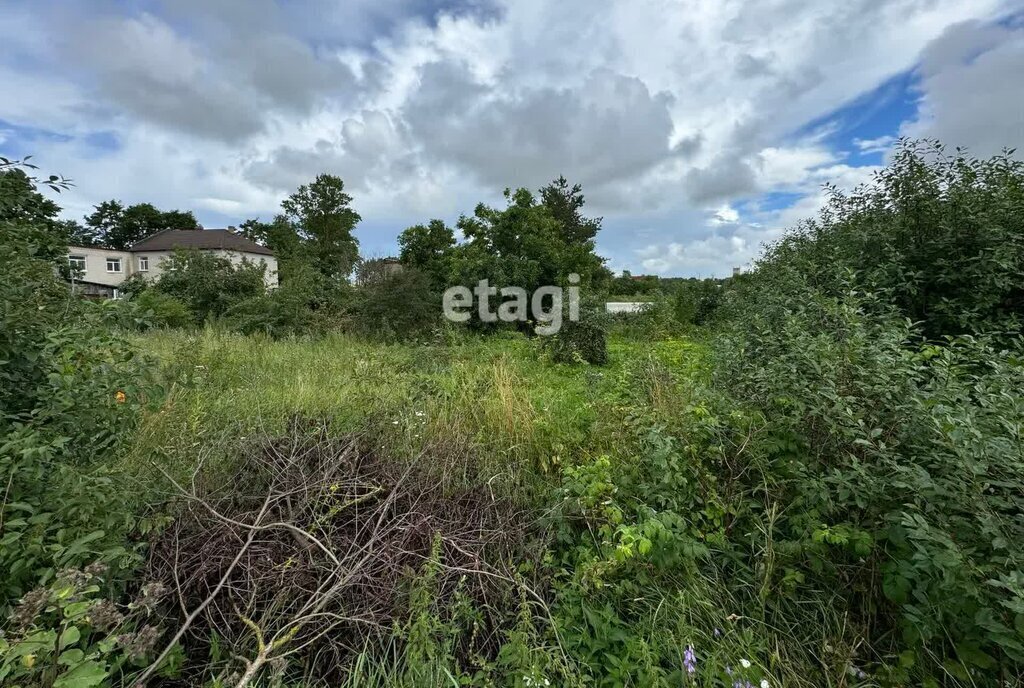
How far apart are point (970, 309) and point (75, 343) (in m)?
6.87

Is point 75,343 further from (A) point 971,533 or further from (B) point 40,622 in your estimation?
(A) point 971,533

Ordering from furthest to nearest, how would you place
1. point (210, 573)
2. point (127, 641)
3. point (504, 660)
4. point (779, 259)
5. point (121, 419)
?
point (779, 259) → point (121, 419) → point (210, 573) → point (504, 660) → point (127, 641)

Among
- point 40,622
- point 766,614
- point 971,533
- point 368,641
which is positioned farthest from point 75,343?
point 971,533

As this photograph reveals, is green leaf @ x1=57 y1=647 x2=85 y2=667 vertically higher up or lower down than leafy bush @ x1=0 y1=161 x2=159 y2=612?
lower down

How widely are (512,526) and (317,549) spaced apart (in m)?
1.00

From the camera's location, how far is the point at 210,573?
1.87 meters

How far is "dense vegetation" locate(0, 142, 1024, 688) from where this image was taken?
143 centimetres

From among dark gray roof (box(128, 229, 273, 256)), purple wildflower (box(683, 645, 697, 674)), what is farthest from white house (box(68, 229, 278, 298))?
purple wildflower (box(683, 645, 697, 674))

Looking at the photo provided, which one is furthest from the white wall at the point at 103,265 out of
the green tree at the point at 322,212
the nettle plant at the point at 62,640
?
the nettle plant at the point at 62,640

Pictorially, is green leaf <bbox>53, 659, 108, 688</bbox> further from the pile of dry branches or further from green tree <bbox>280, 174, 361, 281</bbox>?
green tree <bbox>280, 174, 361, 281</bbox>

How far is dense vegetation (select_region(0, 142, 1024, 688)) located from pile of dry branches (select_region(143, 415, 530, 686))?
1cm

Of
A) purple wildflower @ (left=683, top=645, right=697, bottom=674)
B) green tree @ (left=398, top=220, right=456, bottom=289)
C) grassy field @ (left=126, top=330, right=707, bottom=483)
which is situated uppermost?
green tree @ (left=398, top=220, right=456, bottom=289)

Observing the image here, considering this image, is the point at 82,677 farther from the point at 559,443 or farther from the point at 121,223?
the point at 121,223

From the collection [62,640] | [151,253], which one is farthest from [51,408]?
[151,253]
